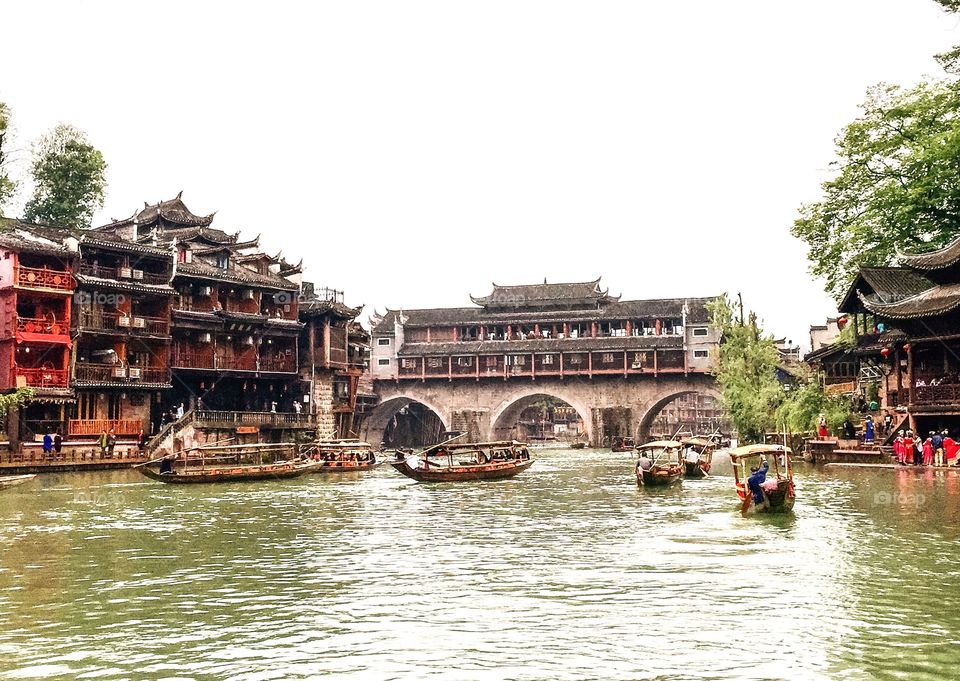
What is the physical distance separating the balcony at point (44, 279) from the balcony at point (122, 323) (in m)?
1.94

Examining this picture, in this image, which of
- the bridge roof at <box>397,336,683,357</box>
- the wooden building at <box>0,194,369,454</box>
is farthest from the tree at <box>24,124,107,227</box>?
the bridge roof at <box>397,336,683,357</box>

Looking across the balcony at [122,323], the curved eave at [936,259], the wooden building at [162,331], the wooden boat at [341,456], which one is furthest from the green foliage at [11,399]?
the curved eave at [936,259]

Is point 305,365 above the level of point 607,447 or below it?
above

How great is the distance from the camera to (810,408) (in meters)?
51.3

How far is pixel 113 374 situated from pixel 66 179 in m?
24.4

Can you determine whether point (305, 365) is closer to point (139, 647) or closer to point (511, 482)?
point (511, 482)

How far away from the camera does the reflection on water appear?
423 inches

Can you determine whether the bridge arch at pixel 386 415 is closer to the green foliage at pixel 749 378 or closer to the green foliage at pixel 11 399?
the green foliage at pixel 749 378

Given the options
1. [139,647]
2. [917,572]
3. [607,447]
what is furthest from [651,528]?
[607,447]

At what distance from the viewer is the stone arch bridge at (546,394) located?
76188mm

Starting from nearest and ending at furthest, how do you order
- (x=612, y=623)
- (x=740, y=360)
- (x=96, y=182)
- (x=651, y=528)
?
1. (x=612, y=623)
2. (x=651, y=528)
3. (x=740, y=360)
4. (x=96, y=182)

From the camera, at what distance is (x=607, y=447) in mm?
75750

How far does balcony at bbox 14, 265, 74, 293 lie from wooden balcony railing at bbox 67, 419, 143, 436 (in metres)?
6.12

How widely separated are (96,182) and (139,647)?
62.4 metres
